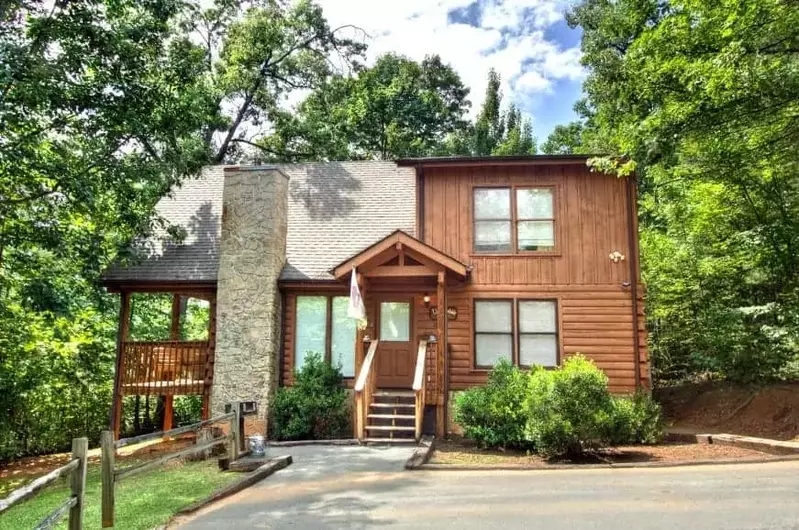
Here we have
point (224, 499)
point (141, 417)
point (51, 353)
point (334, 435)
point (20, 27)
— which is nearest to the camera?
point (224, 499)

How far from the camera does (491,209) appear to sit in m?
13.2

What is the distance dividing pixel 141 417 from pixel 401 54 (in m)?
23.1

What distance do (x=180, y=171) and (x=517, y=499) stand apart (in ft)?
34.1

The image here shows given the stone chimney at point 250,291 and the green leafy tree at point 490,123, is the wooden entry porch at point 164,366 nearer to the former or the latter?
the stone chimney at point 250,291

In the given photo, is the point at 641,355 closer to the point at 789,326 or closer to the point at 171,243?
the point at 789,326

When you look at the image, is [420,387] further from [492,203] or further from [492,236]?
[492,203]

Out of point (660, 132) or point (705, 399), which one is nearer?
point (660, 132)

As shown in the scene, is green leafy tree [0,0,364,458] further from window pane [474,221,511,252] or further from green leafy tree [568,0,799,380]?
green leafy tree [568,0,799,380]

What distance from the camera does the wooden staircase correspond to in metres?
10.9

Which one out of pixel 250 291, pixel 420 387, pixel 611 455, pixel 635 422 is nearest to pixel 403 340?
pixel 420 387

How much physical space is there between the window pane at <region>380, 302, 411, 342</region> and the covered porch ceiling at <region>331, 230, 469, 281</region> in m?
1.54

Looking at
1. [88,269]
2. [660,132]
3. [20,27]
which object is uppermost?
[20,27]

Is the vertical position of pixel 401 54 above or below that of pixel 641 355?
above

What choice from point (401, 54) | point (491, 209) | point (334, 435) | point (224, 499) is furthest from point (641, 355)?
point (401, 54)
